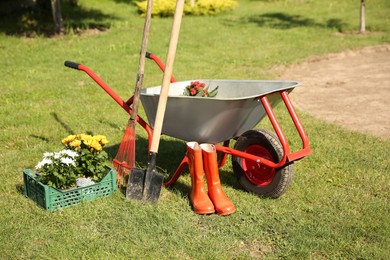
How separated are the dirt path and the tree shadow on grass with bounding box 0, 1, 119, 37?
606 cm

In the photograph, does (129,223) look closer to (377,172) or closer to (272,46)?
(377,172)

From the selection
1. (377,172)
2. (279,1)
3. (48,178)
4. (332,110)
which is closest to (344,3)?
(279,1)

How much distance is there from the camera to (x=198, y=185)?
14.3 feet

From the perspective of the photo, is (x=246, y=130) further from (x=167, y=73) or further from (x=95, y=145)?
(x=95, y=145)

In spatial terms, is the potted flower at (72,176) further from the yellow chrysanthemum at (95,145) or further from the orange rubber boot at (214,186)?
the orange rubber boot at (214,186)

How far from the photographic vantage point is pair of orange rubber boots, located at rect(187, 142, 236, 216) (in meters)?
4.28

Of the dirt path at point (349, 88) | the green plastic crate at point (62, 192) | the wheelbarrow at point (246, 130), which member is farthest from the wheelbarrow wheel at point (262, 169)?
the dirt path at point (349, 88)

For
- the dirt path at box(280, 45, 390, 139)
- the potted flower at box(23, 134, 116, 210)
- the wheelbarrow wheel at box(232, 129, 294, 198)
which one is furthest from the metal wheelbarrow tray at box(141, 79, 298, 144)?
the dirt path at box(280, 45, 390, 139)

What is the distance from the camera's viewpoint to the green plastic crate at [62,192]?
4293mm

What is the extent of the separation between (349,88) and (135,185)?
5.34 metres

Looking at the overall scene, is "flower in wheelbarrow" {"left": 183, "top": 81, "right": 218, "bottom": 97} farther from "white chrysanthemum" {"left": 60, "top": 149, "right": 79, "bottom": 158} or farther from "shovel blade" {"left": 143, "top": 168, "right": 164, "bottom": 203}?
"white chrysanthemum" {"left": 60, "top": 149, "right": 79, "bottom": 158}

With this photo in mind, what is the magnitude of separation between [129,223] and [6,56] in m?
7.61

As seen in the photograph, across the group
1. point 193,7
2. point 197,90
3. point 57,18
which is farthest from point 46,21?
point 197,90

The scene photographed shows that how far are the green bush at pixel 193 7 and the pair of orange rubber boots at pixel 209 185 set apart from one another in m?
12.0
